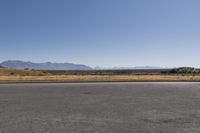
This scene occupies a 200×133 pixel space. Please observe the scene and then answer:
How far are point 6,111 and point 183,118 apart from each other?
25.3 ft

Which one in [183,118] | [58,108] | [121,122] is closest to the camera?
[121,122]

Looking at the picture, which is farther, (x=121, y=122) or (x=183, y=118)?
(x=183, y=118)

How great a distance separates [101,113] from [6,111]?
4351 millimetres

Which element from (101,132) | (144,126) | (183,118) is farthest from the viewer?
(183,118)

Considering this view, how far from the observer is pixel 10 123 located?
1016cm

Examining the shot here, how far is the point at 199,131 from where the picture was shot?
29.0 feet

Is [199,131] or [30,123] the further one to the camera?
[30,123]

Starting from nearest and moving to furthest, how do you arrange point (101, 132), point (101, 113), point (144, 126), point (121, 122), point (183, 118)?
point (101, 132)
point (144, 126)
point (121, 122)
point (183, 118)
point (101, 113)

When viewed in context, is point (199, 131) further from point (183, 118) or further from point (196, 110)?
point (196, 110)

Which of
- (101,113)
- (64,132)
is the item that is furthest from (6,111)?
(64,132)

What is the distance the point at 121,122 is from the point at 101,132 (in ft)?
5.48

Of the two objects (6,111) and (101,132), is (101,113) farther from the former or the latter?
(6,111)

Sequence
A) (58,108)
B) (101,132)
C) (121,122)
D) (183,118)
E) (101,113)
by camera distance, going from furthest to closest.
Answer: (58,108) < (101,113) < (183,118) < (121,122) < (101,132)

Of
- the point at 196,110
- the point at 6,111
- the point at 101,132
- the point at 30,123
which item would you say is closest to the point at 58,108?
the point at 6,111
